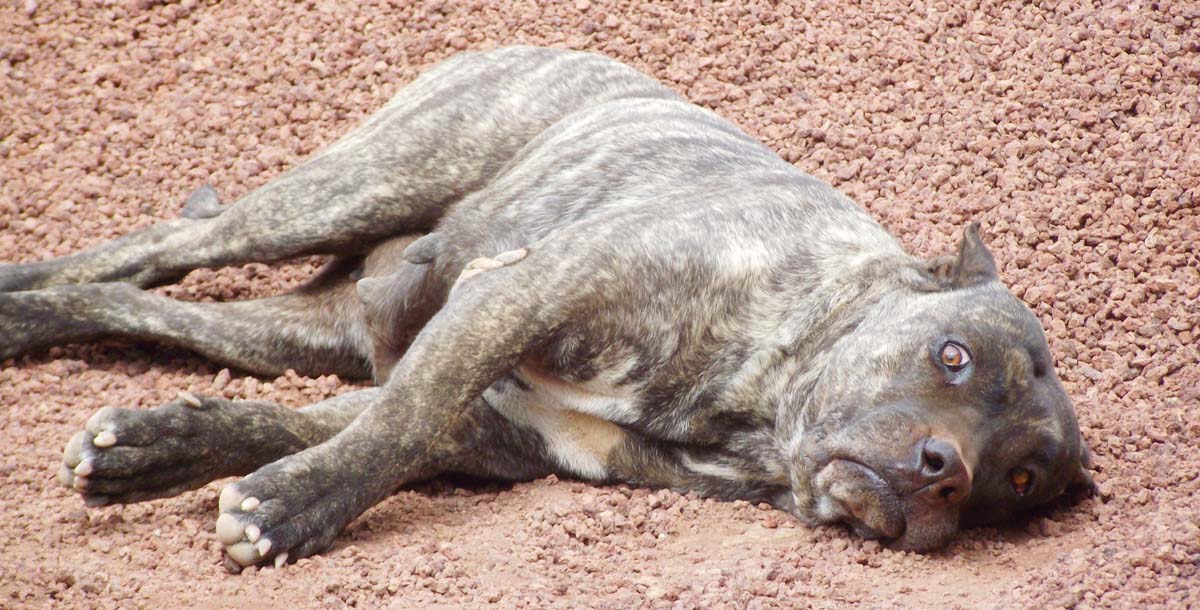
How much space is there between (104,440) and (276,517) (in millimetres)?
588

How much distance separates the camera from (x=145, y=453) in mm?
4008

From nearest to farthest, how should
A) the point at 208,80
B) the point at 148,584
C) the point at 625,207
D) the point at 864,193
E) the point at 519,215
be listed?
the point at 148,584
the point at 625,207
the point at 519,215
the point at 864,193
the point at 208,80

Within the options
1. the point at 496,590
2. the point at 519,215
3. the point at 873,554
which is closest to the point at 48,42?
the point at 519,215

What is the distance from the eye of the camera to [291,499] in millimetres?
3900

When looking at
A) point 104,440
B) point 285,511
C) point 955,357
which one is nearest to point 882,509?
point 955,357

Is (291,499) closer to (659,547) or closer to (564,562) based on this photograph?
(564,562)

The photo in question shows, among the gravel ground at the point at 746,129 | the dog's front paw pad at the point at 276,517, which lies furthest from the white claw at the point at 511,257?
the dog's front paw pad at the point at 276,517

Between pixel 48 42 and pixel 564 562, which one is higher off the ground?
pixel 48 42

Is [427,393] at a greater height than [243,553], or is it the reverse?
[427,393]

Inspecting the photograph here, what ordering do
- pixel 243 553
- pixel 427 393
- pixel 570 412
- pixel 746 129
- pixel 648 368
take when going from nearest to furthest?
1. pixel 243 553
2. pixel 427 393
3. pixel 648 368
4. pixel 570 412
5. pixel 746 129

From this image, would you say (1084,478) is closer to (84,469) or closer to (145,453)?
(145,453)

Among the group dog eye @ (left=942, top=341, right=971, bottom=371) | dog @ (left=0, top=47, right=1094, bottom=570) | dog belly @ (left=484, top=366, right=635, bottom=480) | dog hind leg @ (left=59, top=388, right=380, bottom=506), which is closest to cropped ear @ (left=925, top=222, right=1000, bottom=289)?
dog @ (left=0, top=47, right=1094, bottom=570)

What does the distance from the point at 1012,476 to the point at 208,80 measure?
14.9ft

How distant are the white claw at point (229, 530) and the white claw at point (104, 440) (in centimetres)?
47
